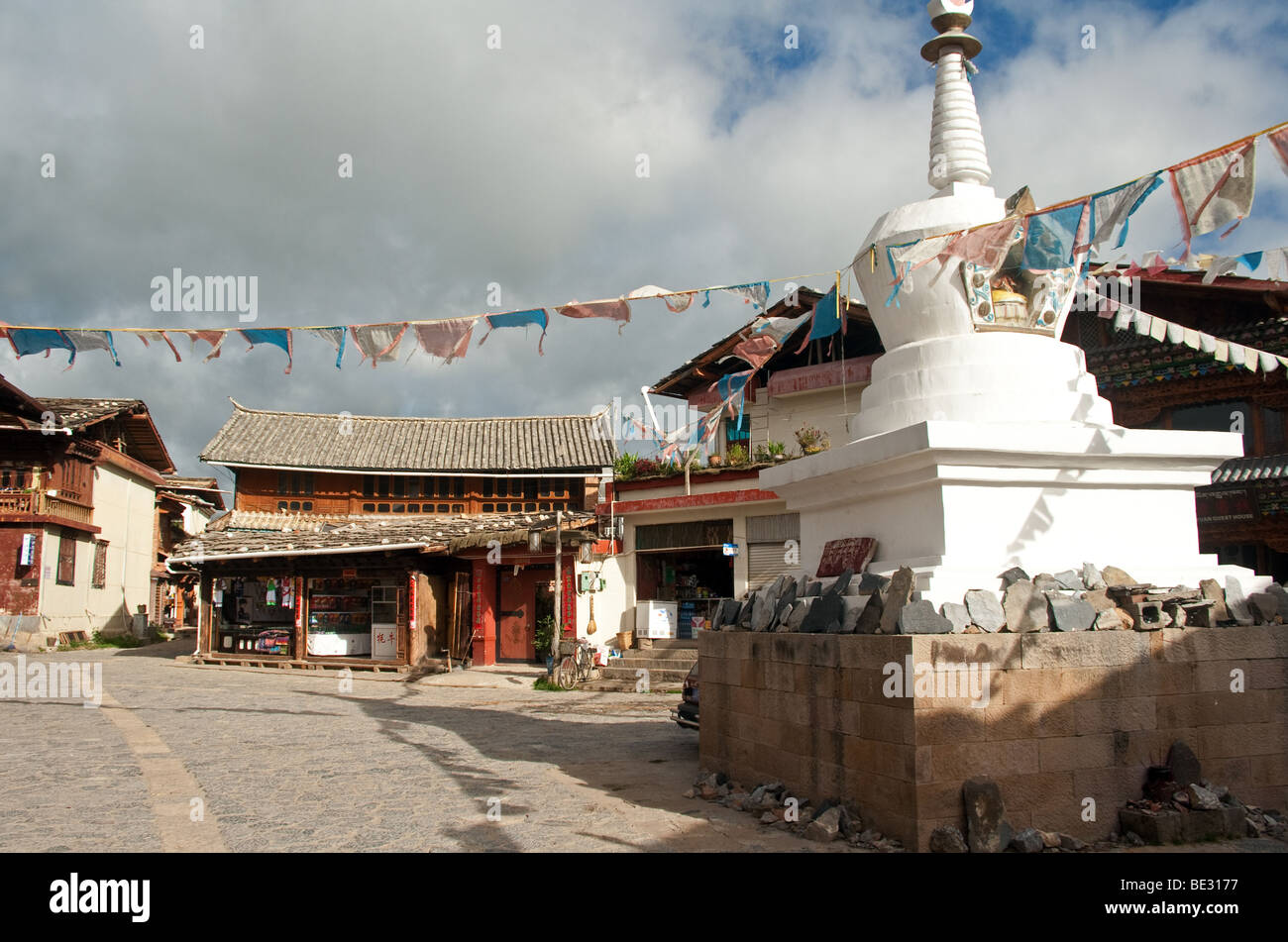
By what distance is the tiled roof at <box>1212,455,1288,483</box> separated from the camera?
52.9ft

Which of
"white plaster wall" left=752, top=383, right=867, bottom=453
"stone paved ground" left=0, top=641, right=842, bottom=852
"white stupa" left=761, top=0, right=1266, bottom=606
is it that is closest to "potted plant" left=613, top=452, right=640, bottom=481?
"white plaster wall" left=752, top=383, right=867, bottom=453

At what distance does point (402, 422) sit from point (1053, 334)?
98.2 feet

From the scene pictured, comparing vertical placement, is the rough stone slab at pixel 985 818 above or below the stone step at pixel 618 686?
above

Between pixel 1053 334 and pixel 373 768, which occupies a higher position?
pixel 1053 334

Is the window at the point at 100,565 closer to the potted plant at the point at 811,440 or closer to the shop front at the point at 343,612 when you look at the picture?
the shop front at the point at 343,612

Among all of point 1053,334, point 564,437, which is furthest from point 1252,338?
point 564,437

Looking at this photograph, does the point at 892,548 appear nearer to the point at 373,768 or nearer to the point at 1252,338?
the point at 373,768

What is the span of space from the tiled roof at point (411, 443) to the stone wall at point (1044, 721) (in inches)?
986

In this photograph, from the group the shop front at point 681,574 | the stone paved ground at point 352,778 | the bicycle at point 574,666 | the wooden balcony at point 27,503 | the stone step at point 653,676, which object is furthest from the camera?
the wooden balcony at point 27,503

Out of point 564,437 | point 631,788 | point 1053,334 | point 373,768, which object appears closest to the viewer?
point 1053,334

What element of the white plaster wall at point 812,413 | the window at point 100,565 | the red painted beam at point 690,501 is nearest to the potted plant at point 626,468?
the red painted beam at point 690,501

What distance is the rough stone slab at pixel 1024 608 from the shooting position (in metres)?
5.95

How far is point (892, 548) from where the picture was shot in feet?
22.9

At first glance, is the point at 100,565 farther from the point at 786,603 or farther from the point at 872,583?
the point at 872,583
